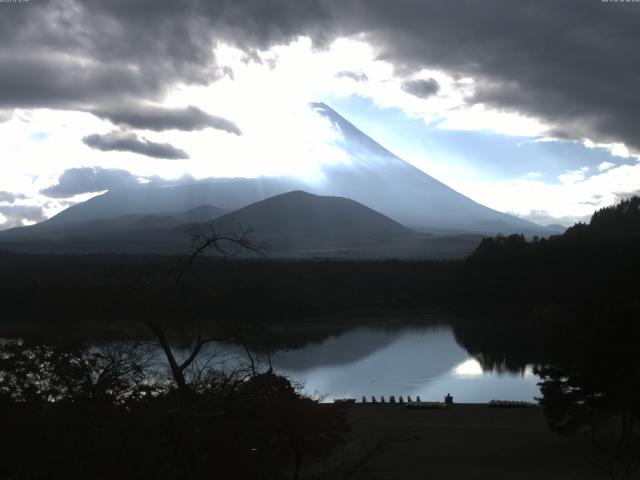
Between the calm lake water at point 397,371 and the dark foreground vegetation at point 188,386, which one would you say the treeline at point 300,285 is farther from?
the calm lake water at point 397,371

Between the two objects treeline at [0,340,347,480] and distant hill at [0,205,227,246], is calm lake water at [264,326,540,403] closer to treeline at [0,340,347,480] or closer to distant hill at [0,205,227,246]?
treeline at [0,340,347,480]

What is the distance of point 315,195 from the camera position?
10412 cm

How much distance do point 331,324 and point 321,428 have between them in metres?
20.7

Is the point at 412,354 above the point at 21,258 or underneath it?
underneath

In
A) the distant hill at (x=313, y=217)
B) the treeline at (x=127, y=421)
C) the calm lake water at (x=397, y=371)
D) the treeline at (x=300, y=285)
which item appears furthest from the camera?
the distant hill at (x=313, y=217)

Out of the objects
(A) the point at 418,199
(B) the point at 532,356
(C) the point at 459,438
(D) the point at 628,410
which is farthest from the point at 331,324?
(A) the point at 418,199

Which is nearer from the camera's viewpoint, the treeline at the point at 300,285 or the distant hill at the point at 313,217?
the treeline at the point at 300,285

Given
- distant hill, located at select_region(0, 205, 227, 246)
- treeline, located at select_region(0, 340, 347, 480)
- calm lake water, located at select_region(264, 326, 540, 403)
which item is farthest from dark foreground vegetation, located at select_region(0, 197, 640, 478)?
distant hill, located at select_region(0, 205, 227, 246)

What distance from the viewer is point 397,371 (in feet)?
60.7

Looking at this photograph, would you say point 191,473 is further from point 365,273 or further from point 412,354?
point 365,273

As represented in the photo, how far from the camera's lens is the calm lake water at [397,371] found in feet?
52.2

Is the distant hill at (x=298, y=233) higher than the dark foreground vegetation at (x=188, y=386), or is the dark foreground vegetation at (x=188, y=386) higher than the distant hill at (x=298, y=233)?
the distant hill at (x=298, y=233)

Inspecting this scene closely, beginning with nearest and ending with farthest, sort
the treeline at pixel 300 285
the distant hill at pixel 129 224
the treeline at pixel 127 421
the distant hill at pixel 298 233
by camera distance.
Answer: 1. the treeline at pixel 127 421
2. the treeline at pixel 300 285
3. the distant hill at pixel 298 233
4. the distant hill at pixel 129 224

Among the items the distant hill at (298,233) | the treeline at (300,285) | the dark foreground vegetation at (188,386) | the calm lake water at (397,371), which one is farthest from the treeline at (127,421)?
the distant hill at (298,233)
